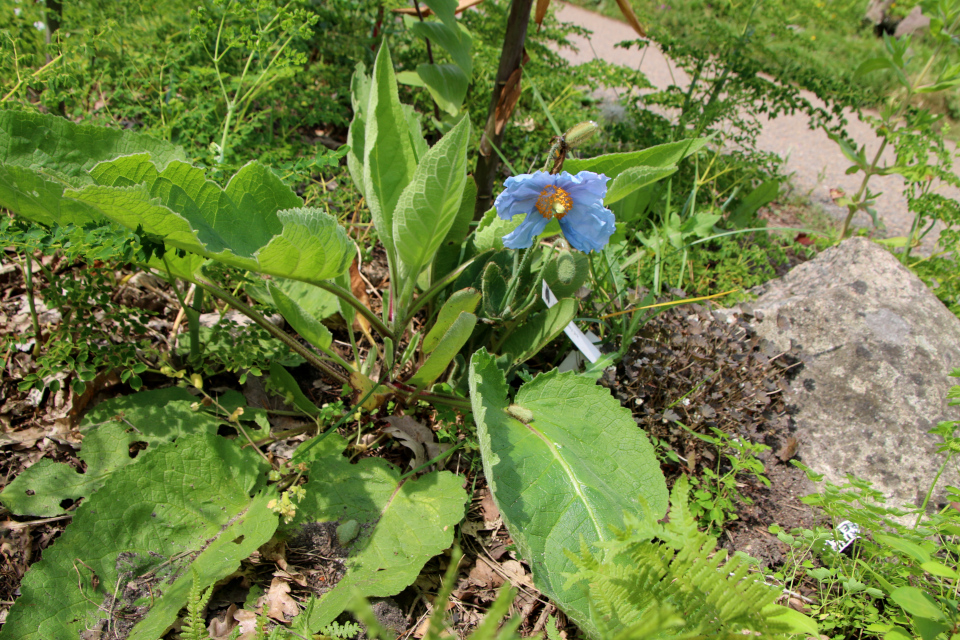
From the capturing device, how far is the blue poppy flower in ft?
4.71

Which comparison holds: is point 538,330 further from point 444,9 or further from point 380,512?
point 444,9

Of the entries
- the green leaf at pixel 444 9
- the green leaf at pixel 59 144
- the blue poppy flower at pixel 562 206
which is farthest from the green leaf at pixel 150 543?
the green leaf at pixel 444 9

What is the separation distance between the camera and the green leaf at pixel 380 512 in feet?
4.52

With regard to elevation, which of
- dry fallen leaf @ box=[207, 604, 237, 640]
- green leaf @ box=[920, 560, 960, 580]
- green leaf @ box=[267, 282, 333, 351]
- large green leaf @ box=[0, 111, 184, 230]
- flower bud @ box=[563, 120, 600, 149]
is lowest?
dry fallen leaf @ box=[207, 604, 237, 640]

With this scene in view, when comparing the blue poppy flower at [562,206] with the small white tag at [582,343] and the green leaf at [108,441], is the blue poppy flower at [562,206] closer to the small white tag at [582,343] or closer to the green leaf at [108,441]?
the small white tag at [582,343]

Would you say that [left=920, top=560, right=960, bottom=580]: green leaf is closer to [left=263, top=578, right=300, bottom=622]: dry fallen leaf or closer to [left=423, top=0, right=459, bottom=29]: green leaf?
[left=263, top=578, right=300, bottom=622]: dry fallen leaf

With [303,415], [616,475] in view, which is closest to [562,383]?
[616,475]

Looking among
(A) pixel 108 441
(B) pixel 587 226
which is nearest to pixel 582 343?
(B) pixel 587 226

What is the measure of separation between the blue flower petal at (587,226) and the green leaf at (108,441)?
3.75 ft

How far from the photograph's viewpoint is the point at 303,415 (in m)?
1.92

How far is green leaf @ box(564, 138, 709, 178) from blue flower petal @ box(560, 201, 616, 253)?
12.4 inches

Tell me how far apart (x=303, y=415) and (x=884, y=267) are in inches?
95.7

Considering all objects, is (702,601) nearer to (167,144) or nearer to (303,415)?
(303,415)

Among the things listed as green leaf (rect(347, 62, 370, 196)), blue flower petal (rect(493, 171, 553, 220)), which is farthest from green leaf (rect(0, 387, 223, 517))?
blue flower petal (rect(493, 171, 553, 220))
